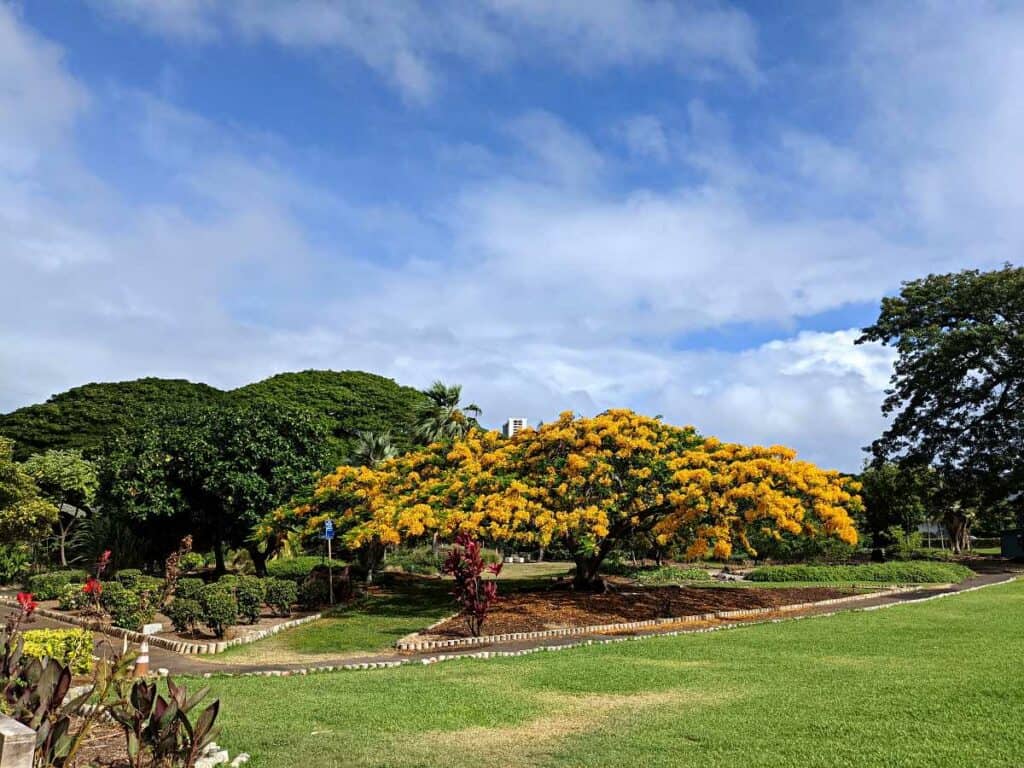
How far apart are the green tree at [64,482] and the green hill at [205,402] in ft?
15.8

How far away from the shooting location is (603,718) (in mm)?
7391

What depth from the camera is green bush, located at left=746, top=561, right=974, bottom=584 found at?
86.6ft

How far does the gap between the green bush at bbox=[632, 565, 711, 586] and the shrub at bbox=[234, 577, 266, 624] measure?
14.8 meters

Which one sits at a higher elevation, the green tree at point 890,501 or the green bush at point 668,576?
the green tree at point 890,501

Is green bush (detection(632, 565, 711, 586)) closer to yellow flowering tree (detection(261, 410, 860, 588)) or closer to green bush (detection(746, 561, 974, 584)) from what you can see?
green bush (detection(746, 561, 974, 584))

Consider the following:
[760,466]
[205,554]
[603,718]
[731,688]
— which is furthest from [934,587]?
[205,554]

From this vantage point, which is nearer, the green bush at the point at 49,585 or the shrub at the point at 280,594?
the shrub at the point at 280,594

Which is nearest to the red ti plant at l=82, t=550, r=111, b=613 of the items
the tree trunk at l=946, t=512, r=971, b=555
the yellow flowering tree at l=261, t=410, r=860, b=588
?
the yellow flowering tree at l=261, t=410, r=860, b=588

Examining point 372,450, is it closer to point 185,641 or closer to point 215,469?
point 215,469

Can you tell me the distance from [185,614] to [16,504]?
12980mm

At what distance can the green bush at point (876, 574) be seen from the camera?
26.4 metres

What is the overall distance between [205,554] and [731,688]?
89.9 ft

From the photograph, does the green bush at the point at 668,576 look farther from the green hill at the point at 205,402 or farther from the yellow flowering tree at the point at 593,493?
the green hill at the point at 205,402

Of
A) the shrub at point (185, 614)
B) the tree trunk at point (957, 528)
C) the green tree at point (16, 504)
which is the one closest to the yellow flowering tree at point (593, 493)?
the shrub at point (185, 614)
